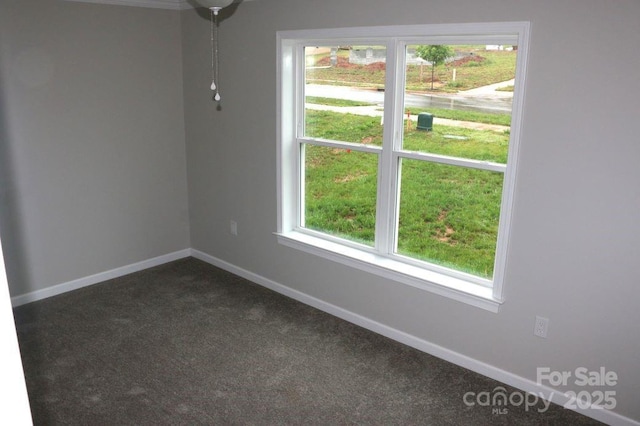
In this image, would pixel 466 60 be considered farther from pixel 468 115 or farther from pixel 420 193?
pixel 420 193

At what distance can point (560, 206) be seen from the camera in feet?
9.73

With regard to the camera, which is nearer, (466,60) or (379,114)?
(466,60)

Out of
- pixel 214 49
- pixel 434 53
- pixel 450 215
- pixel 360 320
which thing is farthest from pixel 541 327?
pixel 214 49

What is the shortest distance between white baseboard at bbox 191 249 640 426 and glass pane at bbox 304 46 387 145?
1.25m

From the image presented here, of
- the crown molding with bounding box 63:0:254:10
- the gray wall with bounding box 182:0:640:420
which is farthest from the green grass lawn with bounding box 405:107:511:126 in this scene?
the crown molding with bounding box 63:0:254:10

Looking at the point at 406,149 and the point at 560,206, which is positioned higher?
the point at 406,149

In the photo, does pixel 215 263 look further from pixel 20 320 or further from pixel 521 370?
pixel 521 370

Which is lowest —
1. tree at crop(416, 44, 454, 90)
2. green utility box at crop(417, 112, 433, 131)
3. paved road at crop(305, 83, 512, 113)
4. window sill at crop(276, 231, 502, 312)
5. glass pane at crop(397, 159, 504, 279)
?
window sill at crop(276, 231, 502, 312)

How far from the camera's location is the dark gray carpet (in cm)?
308

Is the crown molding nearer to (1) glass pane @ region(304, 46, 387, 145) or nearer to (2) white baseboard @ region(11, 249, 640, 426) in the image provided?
(1) glass pane @ region(304, 46, 387, 145)

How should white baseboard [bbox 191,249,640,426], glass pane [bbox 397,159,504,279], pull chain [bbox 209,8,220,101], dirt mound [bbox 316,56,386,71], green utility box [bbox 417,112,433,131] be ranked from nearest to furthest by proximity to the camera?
1. white baseboard [bbox 191,249,640,426]
2. glass pane [bbox 397,159,504,279]
3. green utility box [bbox 417,112,433,131]
4. dirt mound [bbox 316,56,386,71]
5. pull chain [bbox 209,8,220,101]

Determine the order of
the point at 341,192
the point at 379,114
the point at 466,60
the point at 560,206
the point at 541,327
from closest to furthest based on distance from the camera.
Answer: the point at 560,206 < the point at 541,327 < the point at 466,60 < the point at 379,114 < the point at 341,192

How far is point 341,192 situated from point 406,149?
67 centimetres

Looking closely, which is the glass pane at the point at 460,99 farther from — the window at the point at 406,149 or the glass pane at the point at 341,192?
the glass pane at the point at 341,192
